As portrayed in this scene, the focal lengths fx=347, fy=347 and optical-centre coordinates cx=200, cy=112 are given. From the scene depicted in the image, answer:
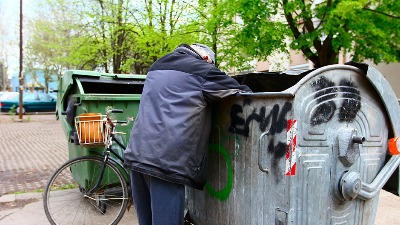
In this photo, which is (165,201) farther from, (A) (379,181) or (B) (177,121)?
(A) (379,181)

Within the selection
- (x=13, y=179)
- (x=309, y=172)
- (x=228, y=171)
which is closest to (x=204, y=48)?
(x=228, y=171)

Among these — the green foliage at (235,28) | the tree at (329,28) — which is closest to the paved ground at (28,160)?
the green foliage at (235,28)

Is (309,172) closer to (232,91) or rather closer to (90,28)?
(232,91)

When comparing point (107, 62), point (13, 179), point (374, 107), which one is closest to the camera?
point (374, 107)

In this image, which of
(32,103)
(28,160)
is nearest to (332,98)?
(28,160)

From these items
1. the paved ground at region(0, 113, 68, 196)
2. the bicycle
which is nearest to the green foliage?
the paved ground at region(0, 113, 68, 196)

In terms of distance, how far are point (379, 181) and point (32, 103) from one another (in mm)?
24480

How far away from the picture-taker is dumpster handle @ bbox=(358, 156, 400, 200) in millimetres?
2525

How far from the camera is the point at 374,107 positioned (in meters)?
2.59

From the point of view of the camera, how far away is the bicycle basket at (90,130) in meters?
3.53

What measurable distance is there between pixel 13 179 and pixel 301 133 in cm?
558

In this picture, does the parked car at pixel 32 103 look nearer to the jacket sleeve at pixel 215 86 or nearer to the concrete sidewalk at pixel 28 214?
the concrete sidewalk at pixel 28 214

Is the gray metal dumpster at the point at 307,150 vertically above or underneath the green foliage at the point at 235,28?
underneath

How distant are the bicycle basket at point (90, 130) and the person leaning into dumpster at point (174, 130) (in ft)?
4.01
